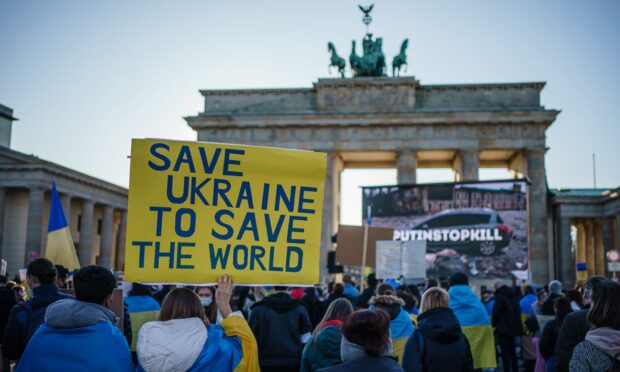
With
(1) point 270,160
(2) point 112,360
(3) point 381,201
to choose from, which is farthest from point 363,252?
(3) point 381,201

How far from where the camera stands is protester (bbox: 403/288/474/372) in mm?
5605

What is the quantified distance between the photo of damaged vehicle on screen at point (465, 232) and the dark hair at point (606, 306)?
1653cm

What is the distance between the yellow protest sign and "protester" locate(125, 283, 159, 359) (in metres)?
3.50

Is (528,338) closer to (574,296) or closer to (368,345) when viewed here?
(574,296)

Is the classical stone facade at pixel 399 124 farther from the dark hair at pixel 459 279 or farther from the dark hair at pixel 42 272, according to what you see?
the dark hair at pixel 42 272

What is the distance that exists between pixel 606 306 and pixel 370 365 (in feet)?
5.62

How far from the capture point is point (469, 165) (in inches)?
1745

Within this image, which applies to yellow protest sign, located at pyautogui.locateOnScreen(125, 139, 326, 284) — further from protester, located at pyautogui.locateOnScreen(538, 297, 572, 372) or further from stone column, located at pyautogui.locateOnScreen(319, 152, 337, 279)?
stone column, located at pyautogui.locateOnScreen(319, 152, 337, 279)

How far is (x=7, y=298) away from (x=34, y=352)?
150 inches

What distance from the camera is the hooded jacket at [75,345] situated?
12.5 feet

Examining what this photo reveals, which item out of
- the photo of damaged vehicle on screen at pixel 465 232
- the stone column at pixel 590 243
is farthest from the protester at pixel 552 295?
the stone column at pixel 590 243

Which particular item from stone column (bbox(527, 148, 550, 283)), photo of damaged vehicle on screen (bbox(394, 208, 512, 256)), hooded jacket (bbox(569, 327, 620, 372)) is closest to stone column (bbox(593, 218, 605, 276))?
stone column (bbox(527, 148, 550, 283))

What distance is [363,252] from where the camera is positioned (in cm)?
1418

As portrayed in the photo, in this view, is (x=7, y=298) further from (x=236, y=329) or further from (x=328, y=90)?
(x=328, y=90)
